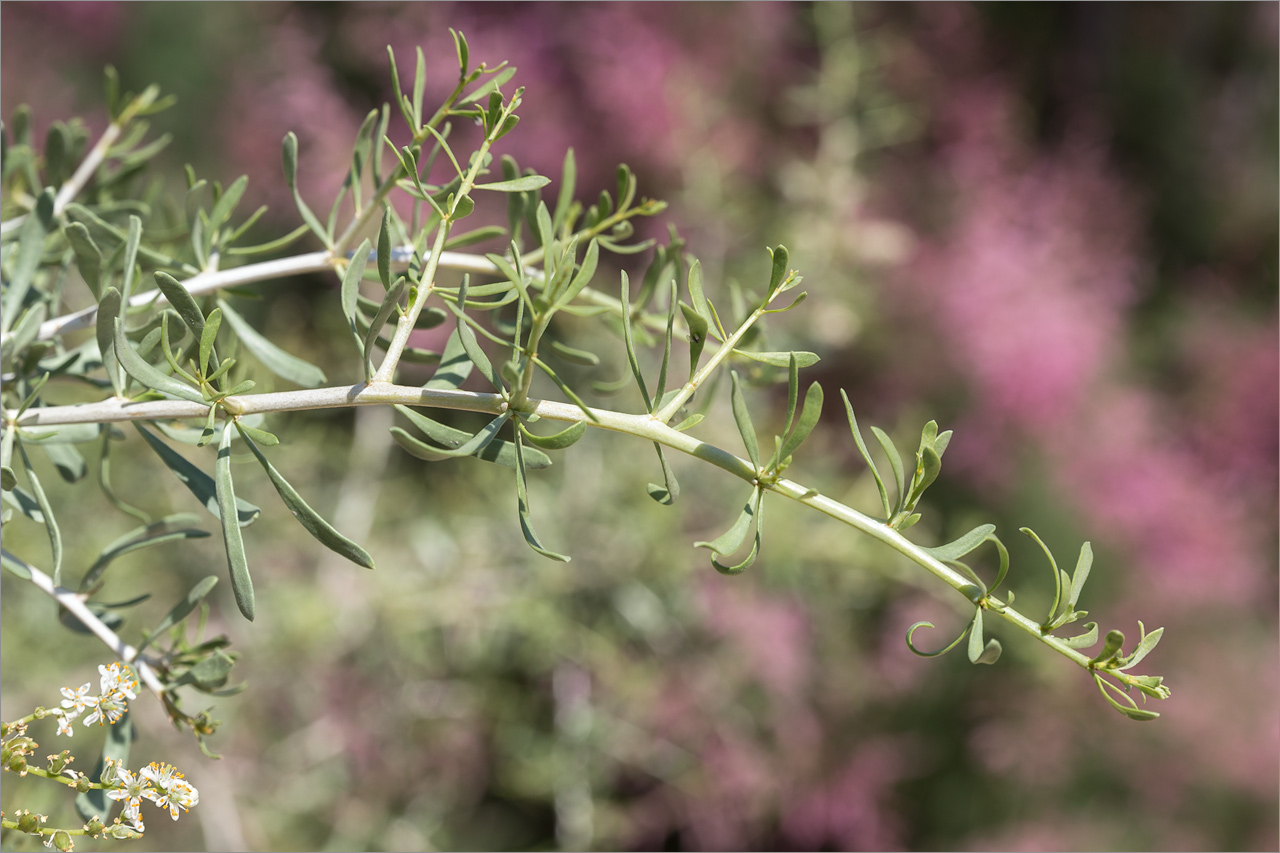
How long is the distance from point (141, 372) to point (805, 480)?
27.9 inches

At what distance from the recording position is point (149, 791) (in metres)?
0.24

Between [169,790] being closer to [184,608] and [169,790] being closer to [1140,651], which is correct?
[184,608]

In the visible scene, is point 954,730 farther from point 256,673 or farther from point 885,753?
point 256,673

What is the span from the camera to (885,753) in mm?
1096

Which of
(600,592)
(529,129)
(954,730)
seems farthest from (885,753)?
(529,129)

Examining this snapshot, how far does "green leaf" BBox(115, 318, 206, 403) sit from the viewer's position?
0.71 ft

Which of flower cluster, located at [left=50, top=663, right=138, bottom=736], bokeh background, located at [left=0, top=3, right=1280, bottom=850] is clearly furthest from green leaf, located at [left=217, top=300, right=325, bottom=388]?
bokeh background, located at [left=0, top=3, right=1280, bottom=850]

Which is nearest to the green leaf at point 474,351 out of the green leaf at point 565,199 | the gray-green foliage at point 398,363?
the gray-green foliage at point 398,363

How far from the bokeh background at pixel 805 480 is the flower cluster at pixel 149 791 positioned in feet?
1.17

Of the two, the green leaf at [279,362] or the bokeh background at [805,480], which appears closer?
the green leaf at [279,362]

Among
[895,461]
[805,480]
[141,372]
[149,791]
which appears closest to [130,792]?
[149,791]

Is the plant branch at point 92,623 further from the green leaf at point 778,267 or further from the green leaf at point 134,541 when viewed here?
the green leaf at point 778,267

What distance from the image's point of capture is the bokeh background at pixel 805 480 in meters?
0.86

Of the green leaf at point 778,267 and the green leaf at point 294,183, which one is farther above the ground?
the green leaf at point 778,267
